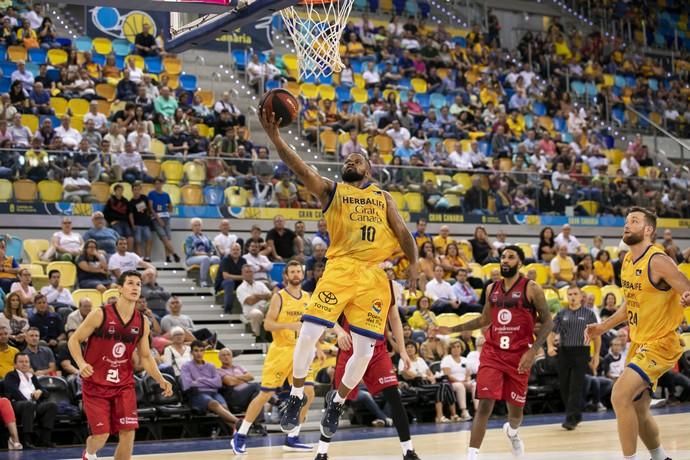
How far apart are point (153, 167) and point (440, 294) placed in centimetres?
486

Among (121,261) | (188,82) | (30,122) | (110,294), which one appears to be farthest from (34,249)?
(188,82)

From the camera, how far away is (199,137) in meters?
17.8

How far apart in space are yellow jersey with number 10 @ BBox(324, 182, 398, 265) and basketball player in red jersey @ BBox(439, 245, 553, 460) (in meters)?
1.43

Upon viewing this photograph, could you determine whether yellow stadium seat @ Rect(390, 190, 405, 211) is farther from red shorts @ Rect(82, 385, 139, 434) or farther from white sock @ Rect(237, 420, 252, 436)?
red shorts @ Rect(82, 385, 139, 434)

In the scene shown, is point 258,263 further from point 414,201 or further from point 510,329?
point 510,329

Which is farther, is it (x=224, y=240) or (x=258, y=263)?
(x=224, y=240)

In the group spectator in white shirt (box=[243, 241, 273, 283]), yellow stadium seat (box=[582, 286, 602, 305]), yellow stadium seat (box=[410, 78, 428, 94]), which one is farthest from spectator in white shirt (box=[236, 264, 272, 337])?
yellow stadium seat (box=[410, 78, 428, 94])

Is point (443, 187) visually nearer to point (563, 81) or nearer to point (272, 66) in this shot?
point (272, 66)

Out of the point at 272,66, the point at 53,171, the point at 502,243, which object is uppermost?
the point at 272,66

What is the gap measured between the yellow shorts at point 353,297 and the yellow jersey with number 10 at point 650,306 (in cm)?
188

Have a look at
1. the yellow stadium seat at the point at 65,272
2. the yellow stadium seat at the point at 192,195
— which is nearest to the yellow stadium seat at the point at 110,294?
the yellow stadium seat at the point at 65,272

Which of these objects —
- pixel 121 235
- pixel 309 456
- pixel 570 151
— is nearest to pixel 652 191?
pixel 570 151

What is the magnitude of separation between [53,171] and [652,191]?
11.7 meters

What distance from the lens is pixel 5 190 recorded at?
1546cm
